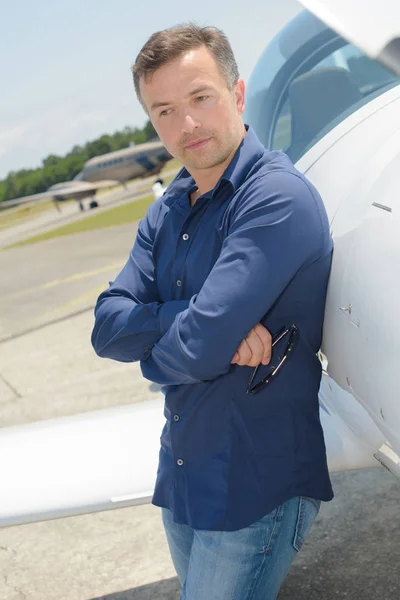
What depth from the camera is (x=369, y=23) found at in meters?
1.33

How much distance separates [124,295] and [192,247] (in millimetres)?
278

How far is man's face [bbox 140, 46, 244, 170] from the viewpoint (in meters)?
1.81

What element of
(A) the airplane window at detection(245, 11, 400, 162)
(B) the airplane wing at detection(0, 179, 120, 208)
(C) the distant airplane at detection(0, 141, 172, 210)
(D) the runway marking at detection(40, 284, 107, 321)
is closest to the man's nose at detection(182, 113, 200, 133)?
(A) the airplane window at detection(245, 11, 400, 162)

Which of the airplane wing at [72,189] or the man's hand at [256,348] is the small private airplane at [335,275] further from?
the airplane wing at [72,189]

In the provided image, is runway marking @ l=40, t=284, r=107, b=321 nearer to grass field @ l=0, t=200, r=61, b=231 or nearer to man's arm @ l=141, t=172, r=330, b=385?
man's arm @ l=141, t=172, r=330, b=385

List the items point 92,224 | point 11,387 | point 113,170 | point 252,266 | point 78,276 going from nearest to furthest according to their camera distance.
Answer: point 252,266 < point 11,387 < point 78,276 < point 92,224 < point 113,170

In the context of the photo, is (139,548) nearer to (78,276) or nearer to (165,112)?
(165,112)

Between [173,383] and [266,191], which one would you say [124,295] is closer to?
[173,383]

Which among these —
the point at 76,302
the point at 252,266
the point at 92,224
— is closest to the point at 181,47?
the point at 252,266

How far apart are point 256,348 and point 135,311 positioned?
1.20ft

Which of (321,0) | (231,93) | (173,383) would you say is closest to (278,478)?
(173,383)

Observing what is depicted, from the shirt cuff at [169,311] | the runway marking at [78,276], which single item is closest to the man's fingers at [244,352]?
the shirt cuff at [169,311]

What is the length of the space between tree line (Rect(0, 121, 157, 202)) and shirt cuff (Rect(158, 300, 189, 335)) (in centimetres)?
8355

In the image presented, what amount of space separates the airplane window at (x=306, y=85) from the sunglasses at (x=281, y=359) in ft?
3.07
